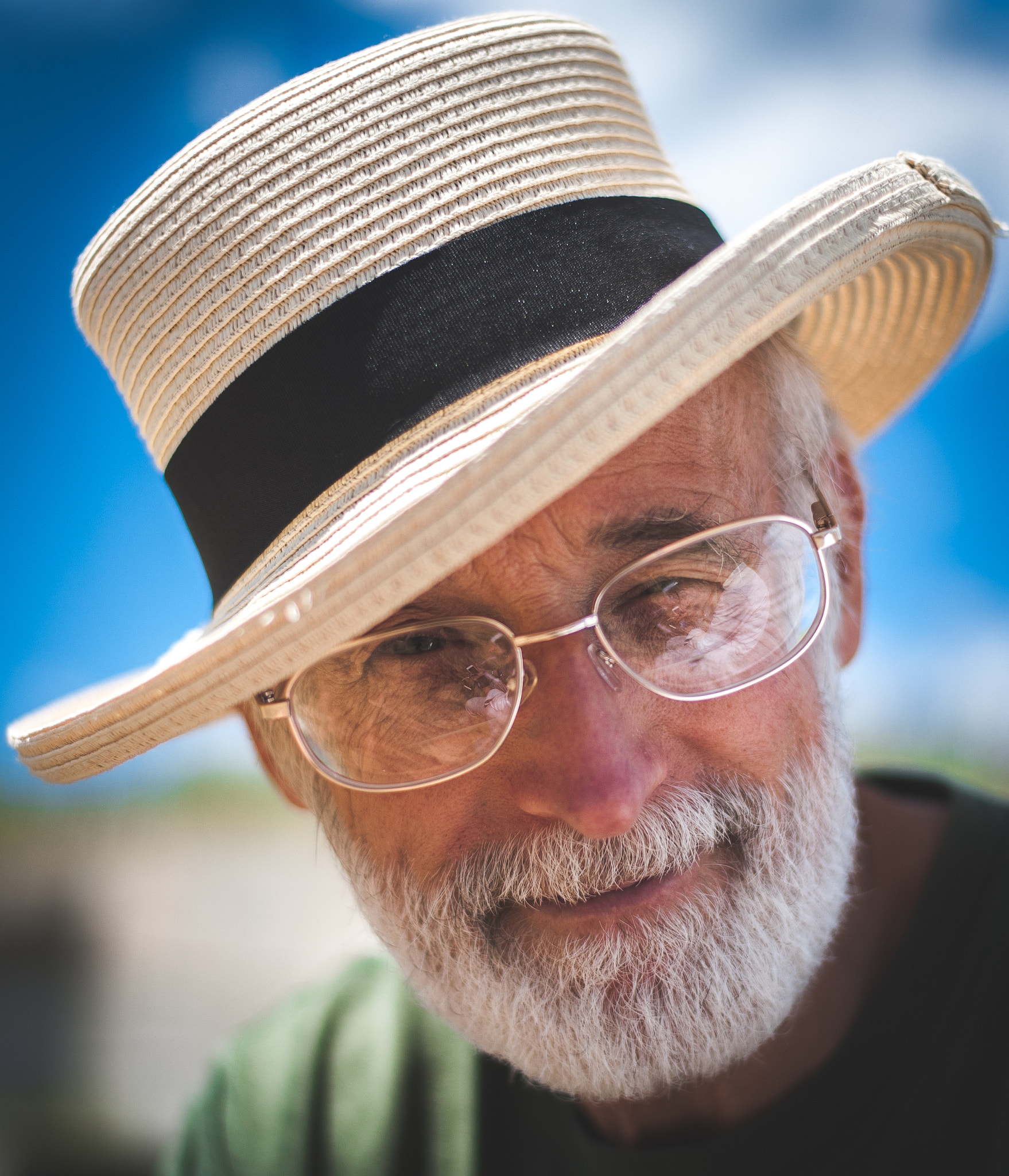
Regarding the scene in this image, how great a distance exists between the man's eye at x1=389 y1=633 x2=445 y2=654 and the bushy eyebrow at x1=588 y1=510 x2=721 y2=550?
0.27m

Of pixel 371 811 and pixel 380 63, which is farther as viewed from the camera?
pixel 371 811

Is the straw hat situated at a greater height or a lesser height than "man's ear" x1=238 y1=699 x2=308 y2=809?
greater

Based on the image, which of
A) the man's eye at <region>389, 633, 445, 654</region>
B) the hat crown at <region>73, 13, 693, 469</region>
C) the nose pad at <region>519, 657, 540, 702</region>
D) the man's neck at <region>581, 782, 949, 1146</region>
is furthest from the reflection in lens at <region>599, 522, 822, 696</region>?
the man's neck at <region>581, 782, 949, 1146</region>

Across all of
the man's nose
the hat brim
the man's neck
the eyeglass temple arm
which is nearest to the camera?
the hat brim

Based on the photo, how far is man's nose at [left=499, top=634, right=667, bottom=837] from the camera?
1129 millimetres

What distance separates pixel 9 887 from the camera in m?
4.97

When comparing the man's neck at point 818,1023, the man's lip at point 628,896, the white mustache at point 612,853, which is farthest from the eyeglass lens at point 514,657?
the man's neck at point 818,1023

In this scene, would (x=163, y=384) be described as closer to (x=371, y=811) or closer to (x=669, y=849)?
(x=371, y=811)

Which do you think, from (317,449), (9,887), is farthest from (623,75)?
(9,887)

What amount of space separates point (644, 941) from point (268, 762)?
880mm

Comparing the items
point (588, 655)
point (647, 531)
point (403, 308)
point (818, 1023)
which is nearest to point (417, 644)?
point (588, 655)

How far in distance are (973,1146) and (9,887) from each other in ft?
17.2

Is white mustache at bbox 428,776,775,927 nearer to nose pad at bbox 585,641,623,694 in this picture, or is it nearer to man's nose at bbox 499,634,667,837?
man's nose at bbox 499,634,667,837

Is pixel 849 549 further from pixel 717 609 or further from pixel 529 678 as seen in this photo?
pixel 529 678
